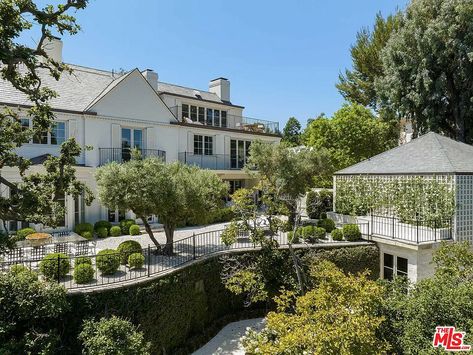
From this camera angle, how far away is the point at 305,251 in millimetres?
15844

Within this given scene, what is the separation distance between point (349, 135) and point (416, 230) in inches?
546

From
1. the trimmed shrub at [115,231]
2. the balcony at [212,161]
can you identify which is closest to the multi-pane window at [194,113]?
the balcony at [212,161]

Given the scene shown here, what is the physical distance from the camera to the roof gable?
68.0 feet

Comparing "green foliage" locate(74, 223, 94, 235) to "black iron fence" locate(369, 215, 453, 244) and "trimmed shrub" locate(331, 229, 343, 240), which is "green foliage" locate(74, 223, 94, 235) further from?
"black iron fence" locate(369, 215, 453, 244)

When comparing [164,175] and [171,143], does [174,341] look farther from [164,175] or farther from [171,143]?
[171,143]

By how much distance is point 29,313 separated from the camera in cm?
880

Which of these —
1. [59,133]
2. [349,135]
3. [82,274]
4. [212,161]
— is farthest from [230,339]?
[349,135]

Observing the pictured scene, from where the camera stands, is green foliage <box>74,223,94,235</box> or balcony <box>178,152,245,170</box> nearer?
green foliage <box>74,223,94,235</box>

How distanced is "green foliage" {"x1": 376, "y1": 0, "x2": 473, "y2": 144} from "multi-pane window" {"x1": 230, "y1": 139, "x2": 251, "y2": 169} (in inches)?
523

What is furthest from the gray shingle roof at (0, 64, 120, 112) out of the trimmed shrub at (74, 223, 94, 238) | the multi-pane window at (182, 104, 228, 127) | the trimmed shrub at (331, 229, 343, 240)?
the trimmed shrub at (331, 229, 343, 240)

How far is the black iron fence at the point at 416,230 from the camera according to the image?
15039 mm

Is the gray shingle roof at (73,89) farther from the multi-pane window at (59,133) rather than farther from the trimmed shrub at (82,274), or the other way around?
the trimmed shrub at (82,274)

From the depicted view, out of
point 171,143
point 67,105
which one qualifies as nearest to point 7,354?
point 67,105

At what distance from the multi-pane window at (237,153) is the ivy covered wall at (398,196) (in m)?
10.2
